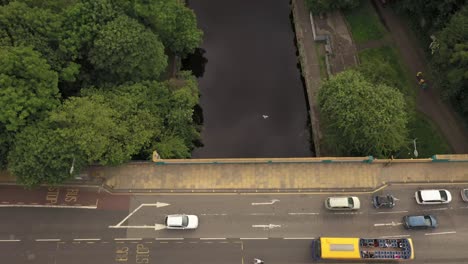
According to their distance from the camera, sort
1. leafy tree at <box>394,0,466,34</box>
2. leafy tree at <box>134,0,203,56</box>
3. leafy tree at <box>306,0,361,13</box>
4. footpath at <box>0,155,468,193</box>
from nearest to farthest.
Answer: footpath at <box>0,155,468,193</box>
leafy tree at <box>134,0,203,56</box>
leafy tree at <box>394,0,466,34</box>
leafy tree at <box>306,0,361,13</box>

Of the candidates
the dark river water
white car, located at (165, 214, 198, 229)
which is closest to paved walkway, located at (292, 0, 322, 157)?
the dark river water

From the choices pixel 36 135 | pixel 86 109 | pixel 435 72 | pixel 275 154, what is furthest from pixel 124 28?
pixel 435 72

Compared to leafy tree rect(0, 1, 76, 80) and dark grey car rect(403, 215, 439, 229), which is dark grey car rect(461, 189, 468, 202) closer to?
dark grey car rect(403, 215, 439, 229)

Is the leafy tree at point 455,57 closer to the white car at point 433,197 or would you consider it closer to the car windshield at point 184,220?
the white car at point 433,197

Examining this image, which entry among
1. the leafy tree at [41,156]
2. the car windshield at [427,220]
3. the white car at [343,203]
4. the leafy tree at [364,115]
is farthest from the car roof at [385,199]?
the leafy tree at [41,156]

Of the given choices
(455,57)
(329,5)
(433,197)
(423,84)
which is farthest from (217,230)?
(329,5)

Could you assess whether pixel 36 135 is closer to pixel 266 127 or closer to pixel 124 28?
pixel 124 28

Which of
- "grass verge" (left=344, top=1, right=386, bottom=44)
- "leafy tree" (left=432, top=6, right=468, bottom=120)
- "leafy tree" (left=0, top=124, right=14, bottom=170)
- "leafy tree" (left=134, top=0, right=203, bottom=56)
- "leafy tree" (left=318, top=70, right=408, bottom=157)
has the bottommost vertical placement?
"leafy tree" (left=0, top=124, right=14, bottom=170)
